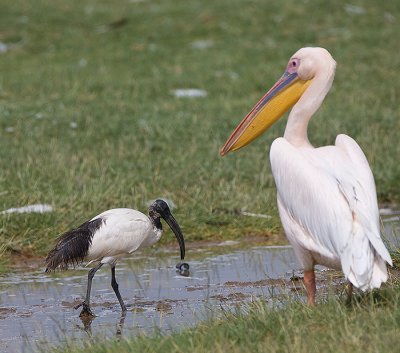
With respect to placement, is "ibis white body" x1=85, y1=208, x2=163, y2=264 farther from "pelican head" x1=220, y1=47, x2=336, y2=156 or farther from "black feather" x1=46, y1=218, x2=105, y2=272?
"pelican head" x1=220, y1=47, x2=336, y2=156

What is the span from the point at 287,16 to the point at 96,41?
3.50 m

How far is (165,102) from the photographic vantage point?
14.0 m

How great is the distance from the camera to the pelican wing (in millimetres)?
5445

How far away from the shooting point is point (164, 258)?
28.1ft

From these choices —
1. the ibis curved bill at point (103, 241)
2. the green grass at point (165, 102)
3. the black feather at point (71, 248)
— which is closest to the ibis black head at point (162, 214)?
the ibis curved bill at point (103, 241)

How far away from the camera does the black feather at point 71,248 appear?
7117 millimetres

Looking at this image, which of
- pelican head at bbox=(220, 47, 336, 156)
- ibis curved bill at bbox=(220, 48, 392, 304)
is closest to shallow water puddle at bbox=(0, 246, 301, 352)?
ibis curved bill at bbox=(220, 48, 392, 304)

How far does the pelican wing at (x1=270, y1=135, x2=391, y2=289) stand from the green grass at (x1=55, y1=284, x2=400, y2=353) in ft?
0.72

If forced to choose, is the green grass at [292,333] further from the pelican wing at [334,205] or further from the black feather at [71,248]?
the black feather at [71,248]

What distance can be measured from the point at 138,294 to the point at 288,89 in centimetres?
180

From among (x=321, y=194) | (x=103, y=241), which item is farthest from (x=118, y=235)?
(x=321, y=194)

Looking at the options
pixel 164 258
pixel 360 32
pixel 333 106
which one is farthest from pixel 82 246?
pixel 360 32

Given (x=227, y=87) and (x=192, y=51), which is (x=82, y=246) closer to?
(x=227, y=87)

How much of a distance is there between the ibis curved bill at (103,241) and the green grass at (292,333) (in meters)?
1.63
